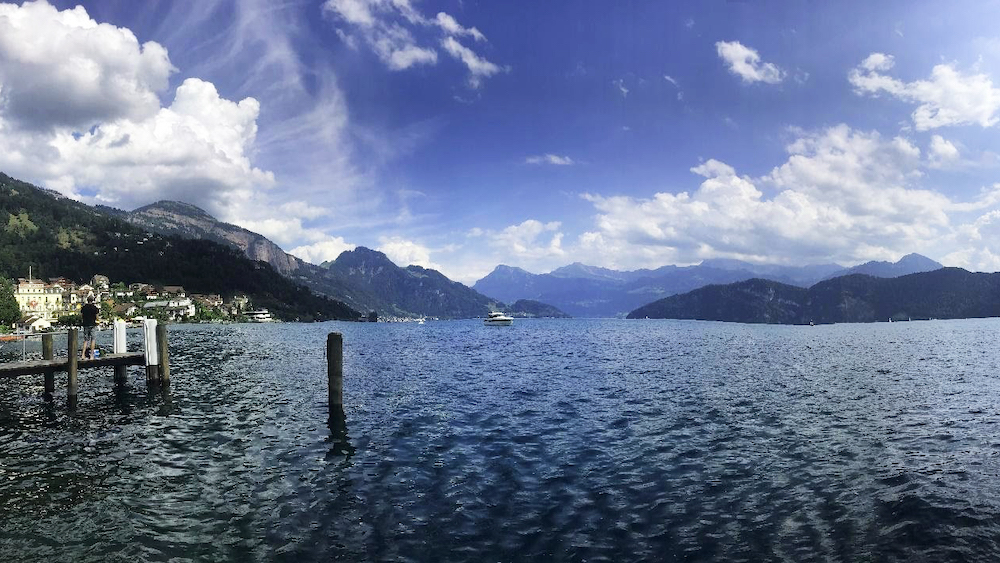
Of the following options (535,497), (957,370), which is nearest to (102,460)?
(535,497)

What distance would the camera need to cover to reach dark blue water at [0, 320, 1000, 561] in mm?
13086

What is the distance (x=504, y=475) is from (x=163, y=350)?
32387 mm

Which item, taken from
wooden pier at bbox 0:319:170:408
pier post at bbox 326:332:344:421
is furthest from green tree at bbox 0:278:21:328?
pier post at bbox 326:332:344:421

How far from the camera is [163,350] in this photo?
38.7 meters

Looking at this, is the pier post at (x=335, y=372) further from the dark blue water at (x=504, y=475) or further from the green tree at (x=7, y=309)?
the green tree at (x=7, y=309)

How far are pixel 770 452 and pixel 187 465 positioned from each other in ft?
77.6

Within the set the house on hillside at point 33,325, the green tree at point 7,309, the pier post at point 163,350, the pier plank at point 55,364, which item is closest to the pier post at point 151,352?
the pier post at point 163,350

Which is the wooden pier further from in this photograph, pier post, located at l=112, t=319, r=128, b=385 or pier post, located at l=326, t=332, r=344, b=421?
pier post, located at l=326, t=332, r=344, b=421

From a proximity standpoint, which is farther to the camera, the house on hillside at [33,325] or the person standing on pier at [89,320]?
the house on hillside at [33,325]

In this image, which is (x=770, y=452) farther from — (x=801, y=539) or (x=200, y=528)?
(x=200, y=528)

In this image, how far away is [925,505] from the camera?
15.8 meters

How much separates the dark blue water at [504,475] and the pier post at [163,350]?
4.64ft

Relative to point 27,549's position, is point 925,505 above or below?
below

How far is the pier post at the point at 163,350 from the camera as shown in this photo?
38156mm
